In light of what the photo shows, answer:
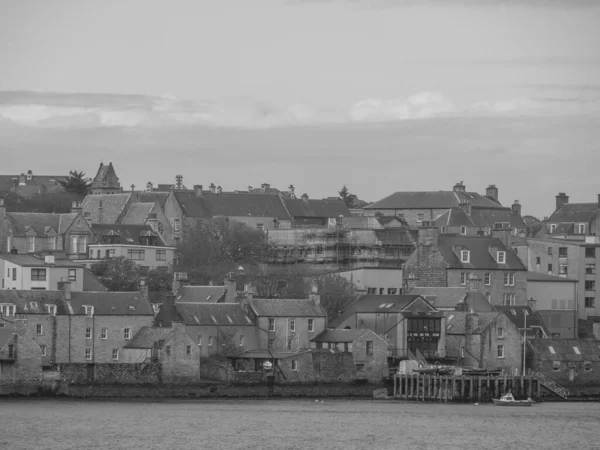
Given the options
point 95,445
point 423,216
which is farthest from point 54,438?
point 423,216

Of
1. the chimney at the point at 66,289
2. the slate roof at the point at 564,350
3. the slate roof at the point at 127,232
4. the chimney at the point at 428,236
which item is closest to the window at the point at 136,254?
the slate roof at the point at 127,232

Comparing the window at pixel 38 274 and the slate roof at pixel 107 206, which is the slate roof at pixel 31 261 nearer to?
the window at pixel 38 274

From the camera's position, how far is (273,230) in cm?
15275

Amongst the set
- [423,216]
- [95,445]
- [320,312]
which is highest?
[423,216]

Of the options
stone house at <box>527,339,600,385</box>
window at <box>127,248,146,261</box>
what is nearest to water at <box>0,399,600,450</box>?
stone house at <box>527,339,600,385</box>

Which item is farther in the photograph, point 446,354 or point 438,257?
point 438,257

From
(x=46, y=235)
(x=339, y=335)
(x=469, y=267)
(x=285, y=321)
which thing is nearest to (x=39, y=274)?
(x=285, y=321)

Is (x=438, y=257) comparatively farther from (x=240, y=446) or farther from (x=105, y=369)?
(x=240, y=446)

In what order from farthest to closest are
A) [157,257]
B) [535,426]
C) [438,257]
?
[157,257] → [438,257] → [535,426]

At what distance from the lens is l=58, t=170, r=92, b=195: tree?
188 meters

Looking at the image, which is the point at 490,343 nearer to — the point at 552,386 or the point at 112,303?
the point at 552,386

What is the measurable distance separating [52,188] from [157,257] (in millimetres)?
61857

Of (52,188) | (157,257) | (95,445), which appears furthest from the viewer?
(52,188)

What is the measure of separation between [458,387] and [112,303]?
21905 mm
